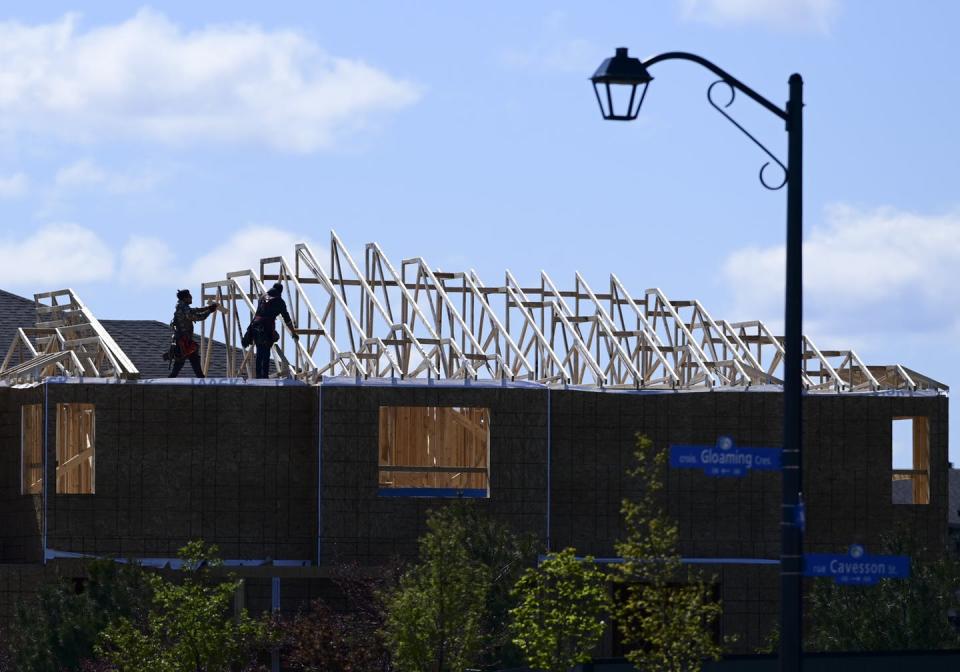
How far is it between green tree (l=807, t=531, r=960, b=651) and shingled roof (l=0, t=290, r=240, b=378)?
19514 mm

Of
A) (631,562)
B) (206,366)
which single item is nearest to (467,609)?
(631,562)

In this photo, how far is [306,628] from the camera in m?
32.0

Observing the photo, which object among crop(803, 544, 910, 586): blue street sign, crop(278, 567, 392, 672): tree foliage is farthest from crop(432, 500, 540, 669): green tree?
crop(803, 544, 910, 586): blue street sign

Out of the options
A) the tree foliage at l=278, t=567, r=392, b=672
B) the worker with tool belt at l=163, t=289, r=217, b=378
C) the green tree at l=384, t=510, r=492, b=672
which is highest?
the worker with tool belt at l=163, t=289, r=217, b=378

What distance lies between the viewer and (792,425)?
669 inches

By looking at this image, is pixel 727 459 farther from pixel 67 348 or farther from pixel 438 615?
pixel 67 348

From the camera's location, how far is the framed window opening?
44719 millimetres

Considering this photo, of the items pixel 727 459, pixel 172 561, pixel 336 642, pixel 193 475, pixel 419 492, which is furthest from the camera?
pixel 419 492

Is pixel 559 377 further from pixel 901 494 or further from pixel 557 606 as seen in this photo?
pixel 901 494

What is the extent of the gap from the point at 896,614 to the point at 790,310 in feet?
65.5

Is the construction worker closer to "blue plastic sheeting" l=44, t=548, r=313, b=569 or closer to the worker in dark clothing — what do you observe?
the worker in dark clothing

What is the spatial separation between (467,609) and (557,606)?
205 cm

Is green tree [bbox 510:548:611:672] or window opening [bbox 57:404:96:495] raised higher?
window opening [bbox 57:404:96:495]

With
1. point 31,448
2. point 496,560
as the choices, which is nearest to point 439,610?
point 496,560
